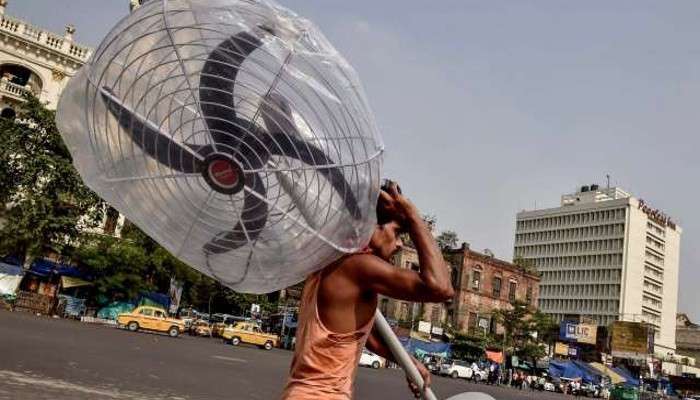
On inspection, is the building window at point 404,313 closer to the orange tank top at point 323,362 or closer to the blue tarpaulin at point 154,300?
the blue tarpaulin at point 154,300

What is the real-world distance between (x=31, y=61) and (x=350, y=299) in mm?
40441

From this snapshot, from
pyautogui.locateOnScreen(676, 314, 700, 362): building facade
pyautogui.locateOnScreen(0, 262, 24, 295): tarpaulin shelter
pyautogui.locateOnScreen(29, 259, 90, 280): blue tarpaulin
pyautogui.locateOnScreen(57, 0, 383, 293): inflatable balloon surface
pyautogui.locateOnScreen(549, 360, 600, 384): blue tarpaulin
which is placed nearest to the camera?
pyautogui.locateOnScreen(57, 0, 383, 293): inflatable balloon surface

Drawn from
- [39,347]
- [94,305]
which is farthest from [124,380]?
[94,305]

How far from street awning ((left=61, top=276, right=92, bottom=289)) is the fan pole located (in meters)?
34.4

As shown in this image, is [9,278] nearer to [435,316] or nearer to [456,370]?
[456,370]

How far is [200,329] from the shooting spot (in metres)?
37.2

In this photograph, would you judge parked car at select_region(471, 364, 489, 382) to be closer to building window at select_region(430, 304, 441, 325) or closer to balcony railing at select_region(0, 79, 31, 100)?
building window at select_region(430, 304, 441, 325)

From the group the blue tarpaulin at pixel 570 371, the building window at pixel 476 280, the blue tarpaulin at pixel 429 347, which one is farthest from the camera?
the building window at pixel 476 280

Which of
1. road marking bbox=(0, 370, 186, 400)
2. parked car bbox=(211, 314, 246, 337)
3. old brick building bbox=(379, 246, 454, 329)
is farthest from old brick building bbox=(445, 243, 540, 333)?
road marking bbox=(0, 370, 186, 400)

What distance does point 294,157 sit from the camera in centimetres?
211

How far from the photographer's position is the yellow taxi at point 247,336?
3316 cm

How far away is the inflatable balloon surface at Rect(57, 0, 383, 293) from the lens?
2.01m

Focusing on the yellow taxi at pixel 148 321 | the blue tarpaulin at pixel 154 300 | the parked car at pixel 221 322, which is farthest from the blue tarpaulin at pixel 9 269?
the parked car at pixel 221 322

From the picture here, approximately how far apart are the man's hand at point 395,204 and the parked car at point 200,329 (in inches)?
1440
